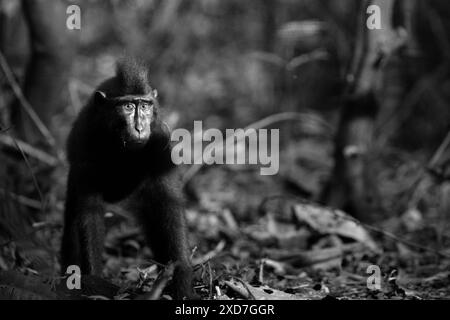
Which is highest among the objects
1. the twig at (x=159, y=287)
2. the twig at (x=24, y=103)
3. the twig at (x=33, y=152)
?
the twig at (x=24, y=103)

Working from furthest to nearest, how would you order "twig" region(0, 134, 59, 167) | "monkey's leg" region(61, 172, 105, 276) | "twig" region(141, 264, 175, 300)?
1. "twig" region(0, 134, 59, 167)
2. "monkey's leg" region(61, 172, 105, 276)
3. "twig" region(141, 264, 175, 300)

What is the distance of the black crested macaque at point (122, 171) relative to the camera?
411 centimetres

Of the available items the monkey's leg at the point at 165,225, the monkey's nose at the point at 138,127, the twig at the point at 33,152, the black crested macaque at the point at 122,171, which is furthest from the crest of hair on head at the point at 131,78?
the twig at the point at 33,152

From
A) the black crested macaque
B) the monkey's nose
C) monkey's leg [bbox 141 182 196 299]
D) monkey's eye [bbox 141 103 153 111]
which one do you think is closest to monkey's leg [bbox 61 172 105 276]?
the black crested macaque

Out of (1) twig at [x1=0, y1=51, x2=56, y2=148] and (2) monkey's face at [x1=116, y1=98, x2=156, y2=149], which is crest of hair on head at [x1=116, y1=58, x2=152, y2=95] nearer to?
(2) monkey's face at [x1=116, y1=98, x2=156, y2=149]

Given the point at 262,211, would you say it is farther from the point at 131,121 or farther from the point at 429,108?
the point at 429,108

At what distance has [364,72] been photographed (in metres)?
6.14

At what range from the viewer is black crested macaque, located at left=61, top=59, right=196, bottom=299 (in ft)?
13.5

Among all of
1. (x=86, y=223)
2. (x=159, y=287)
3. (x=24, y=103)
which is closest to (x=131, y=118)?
(x=86, y=223)

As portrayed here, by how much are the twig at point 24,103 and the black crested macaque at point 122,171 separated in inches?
79.4

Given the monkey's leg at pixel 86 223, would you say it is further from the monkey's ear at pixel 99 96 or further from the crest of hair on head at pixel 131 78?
the crest of hair on head at pixel 131 78

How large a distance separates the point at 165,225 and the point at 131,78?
3.38 ft

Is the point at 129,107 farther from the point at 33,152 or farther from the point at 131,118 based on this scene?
the point at 33,152
